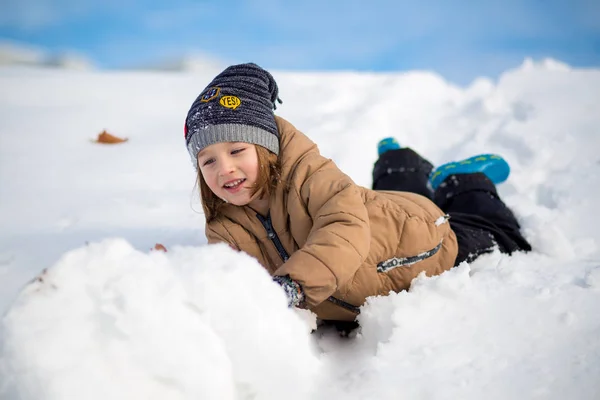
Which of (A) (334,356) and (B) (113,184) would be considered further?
(B) (113,184)

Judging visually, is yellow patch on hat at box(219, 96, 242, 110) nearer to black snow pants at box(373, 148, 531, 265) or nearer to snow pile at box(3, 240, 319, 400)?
snow pile at box(3, 240, 319, 400)

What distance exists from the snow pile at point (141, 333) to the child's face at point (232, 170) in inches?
27.4

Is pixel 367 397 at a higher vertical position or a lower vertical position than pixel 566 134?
lower

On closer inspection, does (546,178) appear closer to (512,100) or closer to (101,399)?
(512,100)

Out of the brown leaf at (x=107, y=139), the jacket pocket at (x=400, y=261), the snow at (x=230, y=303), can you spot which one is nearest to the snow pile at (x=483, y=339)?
the snow at (x=230, y=303)

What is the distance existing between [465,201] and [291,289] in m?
1.37

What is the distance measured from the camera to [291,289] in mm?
1086

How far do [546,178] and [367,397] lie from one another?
7.35 ft

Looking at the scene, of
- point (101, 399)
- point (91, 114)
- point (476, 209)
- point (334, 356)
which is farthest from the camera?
point (91, 114)

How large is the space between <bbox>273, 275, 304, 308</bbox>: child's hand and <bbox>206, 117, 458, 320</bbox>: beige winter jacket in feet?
0.31

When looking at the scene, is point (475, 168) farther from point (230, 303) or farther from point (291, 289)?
point (230, 303)

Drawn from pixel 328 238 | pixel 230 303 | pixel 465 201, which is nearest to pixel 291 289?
pixel 328 238

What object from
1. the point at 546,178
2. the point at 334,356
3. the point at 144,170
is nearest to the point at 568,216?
the point at 546,178

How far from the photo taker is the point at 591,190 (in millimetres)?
2422
